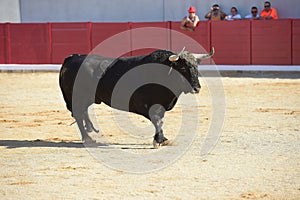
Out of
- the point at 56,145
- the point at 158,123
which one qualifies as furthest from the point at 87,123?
the point at 158,123

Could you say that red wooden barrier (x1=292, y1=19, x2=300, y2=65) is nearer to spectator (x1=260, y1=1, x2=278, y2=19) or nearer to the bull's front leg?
spectator (x1=260, y1=1, x2=278, y2=19)

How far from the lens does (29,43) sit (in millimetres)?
17094

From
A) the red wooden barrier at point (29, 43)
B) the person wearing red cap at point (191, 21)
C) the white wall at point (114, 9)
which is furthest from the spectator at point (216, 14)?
the red wooden barrier at point (29, 43)

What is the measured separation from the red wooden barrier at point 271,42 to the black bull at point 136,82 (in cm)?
786

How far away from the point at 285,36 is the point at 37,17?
686 centimetres

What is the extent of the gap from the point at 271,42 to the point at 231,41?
90cm

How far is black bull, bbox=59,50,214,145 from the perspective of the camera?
6926 millimetres

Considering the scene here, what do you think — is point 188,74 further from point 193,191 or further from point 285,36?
point 285,36

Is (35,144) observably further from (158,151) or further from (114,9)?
(114,9)

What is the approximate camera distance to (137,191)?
507 cm

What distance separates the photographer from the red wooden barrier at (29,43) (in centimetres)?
1694

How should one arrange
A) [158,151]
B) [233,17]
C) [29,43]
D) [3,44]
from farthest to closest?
[3,44] → [29,43] → [233,17] → [158,151]

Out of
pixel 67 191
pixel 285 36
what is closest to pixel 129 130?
pixel 67 191

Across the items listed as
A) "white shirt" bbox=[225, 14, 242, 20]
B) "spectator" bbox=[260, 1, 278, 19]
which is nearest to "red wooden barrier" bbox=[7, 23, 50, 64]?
"white shirt" bbox=[225, 14, 242, 20]
